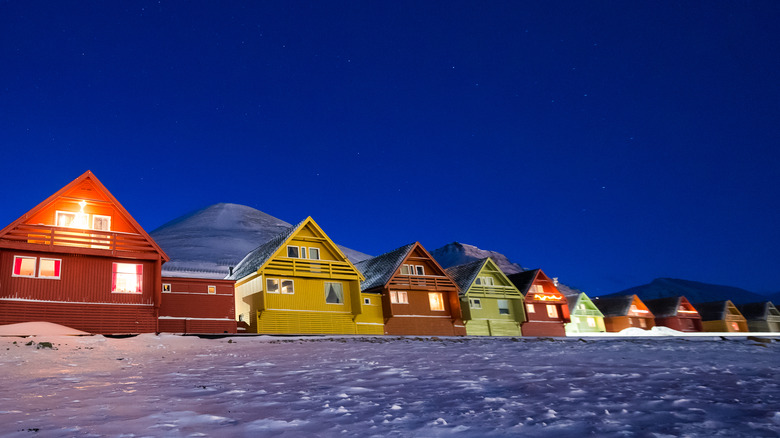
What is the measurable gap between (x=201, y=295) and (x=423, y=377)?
25.1 m

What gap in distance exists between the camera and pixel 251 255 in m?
42.0

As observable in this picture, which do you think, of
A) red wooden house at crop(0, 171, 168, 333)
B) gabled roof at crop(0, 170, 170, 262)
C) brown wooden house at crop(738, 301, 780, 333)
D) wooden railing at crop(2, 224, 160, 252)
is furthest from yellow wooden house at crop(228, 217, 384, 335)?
brown wooden house at crop(738, 301, 780, 333)

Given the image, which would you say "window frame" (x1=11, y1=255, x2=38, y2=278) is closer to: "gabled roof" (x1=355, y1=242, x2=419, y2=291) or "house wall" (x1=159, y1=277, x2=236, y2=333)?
"house wall" (x1=159, y1=277, x2=236, y2=333)

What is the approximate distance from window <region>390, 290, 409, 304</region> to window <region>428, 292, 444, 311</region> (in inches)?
89.5

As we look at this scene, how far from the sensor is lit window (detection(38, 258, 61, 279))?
2600 cm

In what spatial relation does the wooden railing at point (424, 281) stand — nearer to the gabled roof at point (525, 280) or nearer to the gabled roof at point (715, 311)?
the gabled roof at point (525, 280)

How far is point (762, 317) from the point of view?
86438 millimetres

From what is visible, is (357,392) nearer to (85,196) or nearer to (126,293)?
(126,293)

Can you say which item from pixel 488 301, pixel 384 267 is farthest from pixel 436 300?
pixel 488 301

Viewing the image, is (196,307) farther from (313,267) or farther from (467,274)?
(467,274)

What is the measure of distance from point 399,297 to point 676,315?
54431 millimetres

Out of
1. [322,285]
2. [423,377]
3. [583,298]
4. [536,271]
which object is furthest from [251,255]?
[583,298]

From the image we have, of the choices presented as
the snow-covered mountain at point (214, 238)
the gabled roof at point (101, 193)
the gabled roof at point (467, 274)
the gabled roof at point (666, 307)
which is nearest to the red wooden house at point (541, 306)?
Result: the gabled roof at point (467, 274)

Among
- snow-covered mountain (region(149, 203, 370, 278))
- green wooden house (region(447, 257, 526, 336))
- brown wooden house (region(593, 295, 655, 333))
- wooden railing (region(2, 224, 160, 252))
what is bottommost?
brown wooden house (region(593, 295, 655, 333))
